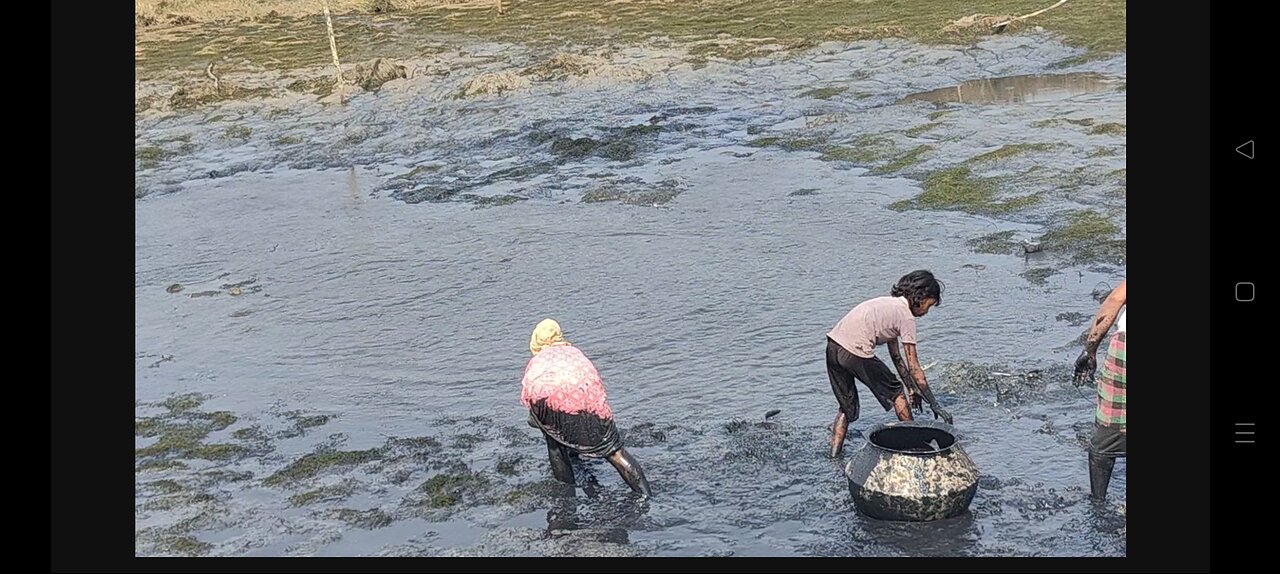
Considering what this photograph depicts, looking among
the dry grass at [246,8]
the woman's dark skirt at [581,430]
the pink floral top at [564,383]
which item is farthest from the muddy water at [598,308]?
the dry grass at [246,8]

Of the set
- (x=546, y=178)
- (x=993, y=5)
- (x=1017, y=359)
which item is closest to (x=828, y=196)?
(x=546, y=178)

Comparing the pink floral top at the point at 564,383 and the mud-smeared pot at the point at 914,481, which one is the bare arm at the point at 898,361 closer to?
the mud-smeared pot at the point at 914,481

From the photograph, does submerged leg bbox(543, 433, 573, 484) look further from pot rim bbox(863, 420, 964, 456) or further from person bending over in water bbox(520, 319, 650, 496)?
pot rim bbox(863, 420, 964, 456)

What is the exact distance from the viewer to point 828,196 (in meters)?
15.0

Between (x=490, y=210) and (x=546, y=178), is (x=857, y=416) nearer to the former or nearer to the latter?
(x=490, y=210)

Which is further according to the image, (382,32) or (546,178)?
(382,32)

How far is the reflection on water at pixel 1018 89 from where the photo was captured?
18516mm

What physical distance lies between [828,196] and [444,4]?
57.7 ft

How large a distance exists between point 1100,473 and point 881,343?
1469mm

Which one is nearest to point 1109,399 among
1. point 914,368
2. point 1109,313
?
point 1109,313

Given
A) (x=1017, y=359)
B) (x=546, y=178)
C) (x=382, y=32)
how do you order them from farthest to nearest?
1. (x=382, y=32)
2. (x=546, y=178)
3. (x=1017, y=359)

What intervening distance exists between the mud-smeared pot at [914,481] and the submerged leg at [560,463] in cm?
180

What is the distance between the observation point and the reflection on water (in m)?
18.5

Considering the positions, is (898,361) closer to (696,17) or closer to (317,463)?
(317,463)
